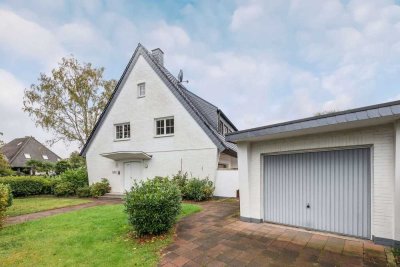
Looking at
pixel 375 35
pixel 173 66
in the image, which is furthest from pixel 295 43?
pixel 173 66

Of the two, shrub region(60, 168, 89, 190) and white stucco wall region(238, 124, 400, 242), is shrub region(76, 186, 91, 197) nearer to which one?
shrub region(60, 168, 89, 190)

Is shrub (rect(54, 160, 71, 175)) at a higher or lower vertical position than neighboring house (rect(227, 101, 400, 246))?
lower

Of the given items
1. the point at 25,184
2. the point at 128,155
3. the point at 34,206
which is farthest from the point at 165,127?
the point at 25,184

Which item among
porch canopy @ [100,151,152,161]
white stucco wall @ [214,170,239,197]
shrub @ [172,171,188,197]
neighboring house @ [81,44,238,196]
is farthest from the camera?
porch canopy @ [100,151,152,161]

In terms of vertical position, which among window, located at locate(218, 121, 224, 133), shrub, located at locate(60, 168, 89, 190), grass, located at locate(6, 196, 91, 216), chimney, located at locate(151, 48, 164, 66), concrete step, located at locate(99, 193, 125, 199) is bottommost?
concrete step, located at locate(99, 193, 125, 199)

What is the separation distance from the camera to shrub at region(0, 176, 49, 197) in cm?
1491

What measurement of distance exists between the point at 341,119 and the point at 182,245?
14.7 ft

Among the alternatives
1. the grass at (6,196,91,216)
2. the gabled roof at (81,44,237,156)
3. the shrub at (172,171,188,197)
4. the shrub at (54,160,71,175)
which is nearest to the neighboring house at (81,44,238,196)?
the gabled roof at (81,44,237,156)

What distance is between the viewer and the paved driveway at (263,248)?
3.95 metres

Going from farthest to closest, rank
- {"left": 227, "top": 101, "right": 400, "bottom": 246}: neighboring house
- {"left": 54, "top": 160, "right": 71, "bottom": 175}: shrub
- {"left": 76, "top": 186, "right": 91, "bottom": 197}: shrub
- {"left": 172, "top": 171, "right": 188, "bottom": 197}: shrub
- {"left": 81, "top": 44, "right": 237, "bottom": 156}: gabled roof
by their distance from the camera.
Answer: {"left": 54, "top": 160, "right": 71, "bottom": 175}: shrub
{"left": 76, "top": 186, "right": 91, "bottom": 197}: shrub
{"left": 81, "top": 44, "right": 237, "bottom": 156}: gabled roof
{"left": 172, "top": 171, "right": 188, "bottom": 197}: shrub
{"left": 227, "top": 101, "right": 400, "bottom": 246}: neighboring house

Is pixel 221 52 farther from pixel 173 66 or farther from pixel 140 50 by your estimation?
pixel 173 66

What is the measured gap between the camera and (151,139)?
13.6 m

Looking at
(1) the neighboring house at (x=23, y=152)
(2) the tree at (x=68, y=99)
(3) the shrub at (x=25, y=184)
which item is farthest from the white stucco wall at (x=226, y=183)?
(1) the neighboring house at (x=23, y=152)

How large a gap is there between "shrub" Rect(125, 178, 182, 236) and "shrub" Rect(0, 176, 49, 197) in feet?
47.3
